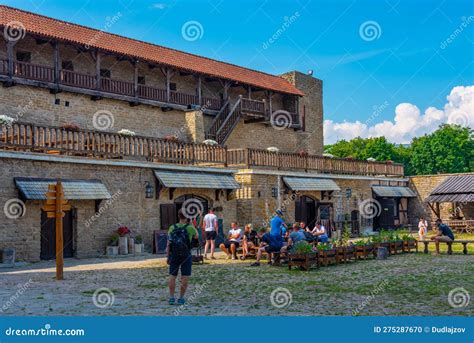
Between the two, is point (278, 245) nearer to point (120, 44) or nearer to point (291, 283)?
point (291, 283)

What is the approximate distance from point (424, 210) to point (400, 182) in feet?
7.21

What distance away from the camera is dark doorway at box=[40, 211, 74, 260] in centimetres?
1628

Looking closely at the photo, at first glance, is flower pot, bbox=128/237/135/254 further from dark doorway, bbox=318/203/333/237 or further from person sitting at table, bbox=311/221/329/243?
dark doorway, bbox=318/203/333/237

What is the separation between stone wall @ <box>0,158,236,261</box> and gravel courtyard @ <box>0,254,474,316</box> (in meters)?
1.06

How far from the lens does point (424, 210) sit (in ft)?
108

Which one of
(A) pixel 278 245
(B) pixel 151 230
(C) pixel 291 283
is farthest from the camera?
(B) pixel 151 230

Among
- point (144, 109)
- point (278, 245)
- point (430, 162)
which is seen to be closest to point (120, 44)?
point (144, 109)

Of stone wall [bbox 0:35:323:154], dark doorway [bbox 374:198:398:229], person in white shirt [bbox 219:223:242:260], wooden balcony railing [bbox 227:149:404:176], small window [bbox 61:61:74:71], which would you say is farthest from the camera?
dark doorway [bbox 374:198:398:229]

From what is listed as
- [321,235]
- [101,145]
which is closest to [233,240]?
[321,235]

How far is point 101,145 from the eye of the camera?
18.0 metres

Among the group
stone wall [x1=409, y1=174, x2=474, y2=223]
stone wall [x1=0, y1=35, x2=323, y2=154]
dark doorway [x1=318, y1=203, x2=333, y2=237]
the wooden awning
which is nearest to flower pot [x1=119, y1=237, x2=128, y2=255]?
stone wall [x1=0, y1=35, x2=323, y2=154]

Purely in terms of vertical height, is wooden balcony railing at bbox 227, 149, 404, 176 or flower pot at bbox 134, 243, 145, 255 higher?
wooden balcony railing at bbox 227, 149, 404, 176

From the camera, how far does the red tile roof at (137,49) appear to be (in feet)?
74.5

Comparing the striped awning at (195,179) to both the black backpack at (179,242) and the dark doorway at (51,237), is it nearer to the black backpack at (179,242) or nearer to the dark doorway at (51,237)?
the dark doorway at (51,237)
